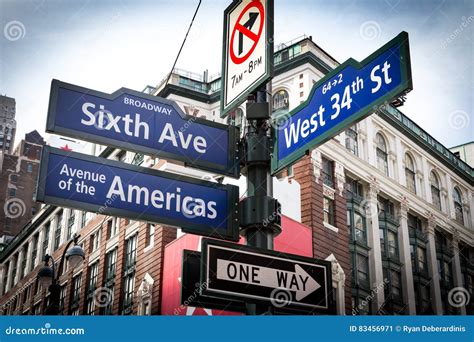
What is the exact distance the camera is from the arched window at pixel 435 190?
44.3 m

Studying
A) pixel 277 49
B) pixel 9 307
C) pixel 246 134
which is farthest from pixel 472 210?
pixel 246 134

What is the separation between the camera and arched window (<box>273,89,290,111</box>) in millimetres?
36125

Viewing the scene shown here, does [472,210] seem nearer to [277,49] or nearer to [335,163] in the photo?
[335,163]

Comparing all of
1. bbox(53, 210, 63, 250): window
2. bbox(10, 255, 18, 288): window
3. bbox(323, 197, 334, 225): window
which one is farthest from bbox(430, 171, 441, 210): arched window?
bbox(10, 255, 18, 288): window

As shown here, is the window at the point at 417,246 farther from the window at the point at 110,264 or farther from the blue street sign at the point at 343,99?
the blue street sign at the point at 343,99

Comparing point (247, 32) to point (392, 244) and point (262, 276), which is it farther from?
point (392, 244)

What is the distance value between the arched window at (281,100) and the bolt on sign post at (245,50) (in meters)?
28.8

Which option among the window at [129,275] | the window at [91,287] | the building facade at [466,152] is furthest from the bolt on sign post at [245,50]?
the building facade at [466,152]

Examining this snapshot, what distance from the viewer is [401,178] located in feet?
135

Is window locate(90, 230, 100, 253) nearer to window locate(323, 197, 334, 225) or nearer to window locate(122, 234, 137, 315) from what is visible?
window locate(122, 234, 137, 315)

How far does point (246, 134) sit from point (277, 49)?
32.5 metres

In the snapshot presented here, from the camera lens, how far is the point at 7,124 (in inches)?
5458

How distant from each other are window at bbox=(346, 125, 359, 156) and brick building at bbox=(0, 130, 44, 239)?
54.4m

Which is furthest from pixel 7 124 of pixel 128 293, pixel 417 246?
pixel 417 246
